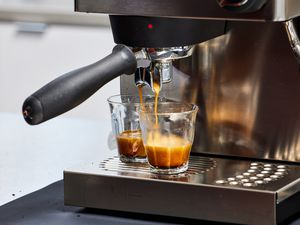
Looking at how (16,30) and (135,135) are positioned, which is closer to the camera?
(135,135)

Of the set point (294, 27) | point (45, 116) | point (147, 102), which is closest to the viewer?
point (45, 116)

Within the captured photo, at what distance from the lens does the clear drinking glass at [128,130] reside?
1193 mm

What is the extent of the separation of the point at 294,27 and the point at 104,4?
0.24 m

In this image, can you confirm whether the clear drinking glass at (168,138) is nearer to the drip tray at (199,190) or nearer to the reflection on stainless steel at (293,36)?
the drip tray at (199,190)

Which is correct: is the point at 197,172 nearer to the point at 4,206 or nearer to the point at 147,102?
the point at 147,102

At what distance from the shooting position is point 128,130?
1.21 meters

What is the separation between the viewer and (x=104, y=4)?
1.05 m

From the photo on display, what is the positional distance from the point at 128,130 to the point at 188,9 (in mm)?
264

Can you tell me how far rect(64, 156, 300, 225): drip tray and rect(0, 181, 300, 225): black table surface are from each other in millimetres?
11

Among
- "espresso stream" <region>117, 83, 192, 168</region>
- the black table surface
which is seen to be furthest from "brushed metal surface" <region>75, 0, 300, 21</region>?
the black table surface

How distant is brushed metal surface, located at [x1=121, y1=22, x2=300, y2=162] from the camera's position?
1.16m

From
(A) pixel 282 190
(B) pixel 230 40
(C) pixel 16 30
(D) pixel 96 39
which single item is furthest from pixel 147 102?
(C) pixel 16 30

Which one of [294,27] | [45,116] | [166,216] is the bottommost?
[166,216]

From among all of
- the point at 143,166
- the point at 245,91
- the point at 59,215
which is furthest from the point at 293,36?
the point at 59,215
